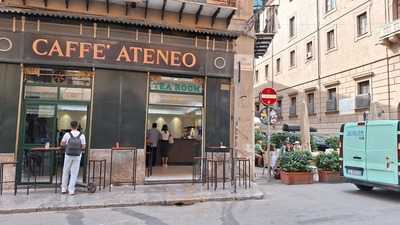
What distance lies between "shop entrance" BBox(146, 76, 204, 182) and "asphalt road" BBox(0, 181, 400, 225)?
3497 millimetres

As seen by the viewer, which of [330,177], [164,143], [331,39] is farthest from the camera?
[331,39]

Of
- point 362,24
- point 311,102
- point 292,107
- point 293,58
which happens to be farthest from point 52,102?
point 293,58

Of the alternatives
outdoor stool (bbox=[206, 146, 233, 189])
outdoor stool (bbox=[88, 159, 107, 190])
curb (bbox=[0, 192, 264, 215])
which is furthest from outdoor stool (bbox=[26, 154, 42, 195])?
outdoor stool (bbox=[206, 146, 233, 189])

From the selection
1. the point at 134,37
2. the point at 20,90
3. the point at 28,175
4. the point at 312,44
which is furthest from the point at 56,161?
the point at 312,44

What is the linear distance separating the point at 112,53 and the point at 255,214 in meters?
6.21

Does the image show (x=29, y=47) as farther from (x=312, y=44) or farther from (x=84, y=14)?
(x=312, y=44)

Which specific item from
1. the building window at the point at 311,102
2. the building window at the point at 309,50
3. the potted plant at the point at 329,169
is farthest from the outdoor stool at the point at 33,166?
the building window at the point at 309,50

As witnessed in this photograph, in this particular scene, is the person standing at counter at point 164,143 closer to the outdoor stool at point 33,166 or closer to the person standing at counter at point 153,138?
the person standing at counter at point 153,138

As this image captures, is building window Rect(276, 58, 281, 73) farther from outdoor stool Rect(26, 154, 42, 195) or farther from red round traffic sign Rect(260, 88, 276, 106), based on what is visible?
outdoor stool Rect(26, 154, 42, 195)

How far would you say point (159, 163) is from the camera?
50.3 feet

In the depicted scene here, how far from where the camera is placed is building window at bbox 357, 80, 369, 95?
888 inches

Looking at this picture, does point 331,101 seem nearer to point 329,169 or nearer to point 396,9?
point 396,9

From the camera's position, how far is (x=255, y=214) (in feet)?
25.3

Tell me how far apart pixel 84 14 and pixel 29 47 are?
1.77 meters
